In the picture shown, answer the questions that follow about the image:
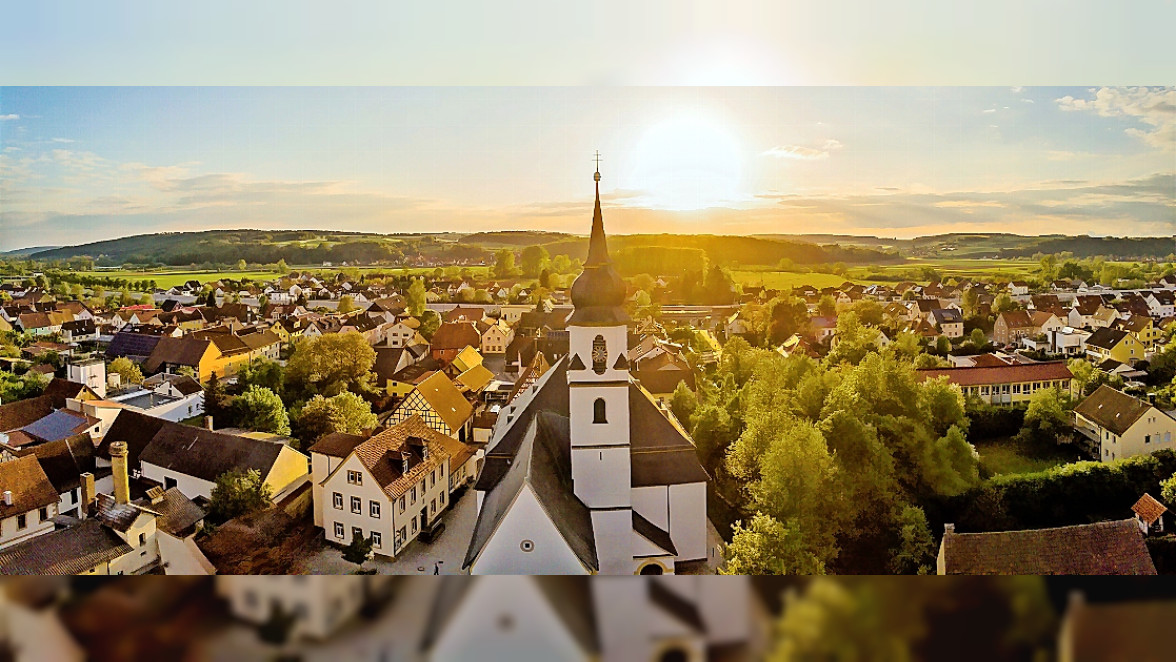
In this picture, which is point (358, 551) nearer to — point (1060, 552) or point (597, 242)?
point (597, 242)

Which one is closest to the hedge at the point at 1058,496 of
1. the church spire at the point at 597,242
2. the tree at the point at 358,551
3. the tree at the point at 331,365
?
the church spire at the point at 597,242

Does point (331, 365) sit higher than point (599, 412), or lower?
higher

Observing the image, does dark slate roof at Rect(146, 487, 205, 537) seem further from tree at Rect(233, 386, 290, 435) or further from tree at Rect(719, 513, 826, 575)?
tree at Rect(719, 513, 826, 575)

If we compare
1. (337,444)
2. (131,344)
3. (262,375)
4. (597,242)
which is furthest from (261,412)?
(597,242)

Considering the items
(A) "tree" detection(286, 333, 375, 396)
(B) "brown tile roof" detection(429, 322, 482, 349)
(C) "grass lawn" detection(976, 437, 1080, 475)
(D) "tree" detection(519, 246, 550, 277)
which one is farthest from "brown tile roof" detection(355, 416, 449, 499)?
(C) "grass lawn" detection(976, 437, 1080, 475)

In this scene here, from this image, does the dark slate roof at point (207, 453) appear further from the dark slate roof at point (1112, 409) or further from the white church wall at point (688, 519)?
the dark slate roof at point (1112, 409)

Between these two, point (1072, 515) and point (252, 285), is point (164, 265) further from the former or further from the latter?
point (1072, 515)

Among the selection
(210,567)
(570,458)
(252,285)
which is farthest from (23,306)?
(570,458)
